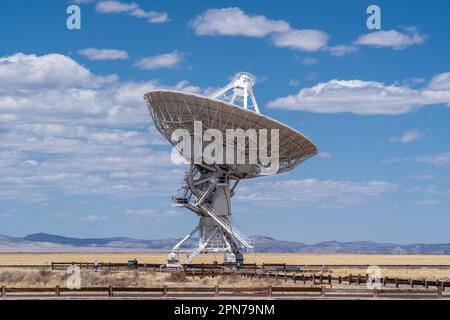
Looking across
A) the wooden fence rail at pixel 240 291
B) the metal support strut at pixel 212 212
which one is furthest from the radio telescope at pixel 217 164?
the wooden fence rail at pixel 240 291

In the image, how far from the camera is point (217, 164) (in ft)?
243

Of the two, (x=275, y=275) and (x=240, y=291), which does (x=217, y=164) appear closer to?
(x=275, y=275)

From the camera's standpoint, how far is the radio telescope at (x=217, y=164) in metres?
67.1

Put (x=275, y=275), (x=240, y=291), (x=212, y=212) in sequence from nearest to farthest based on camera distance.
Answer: (x=240, y=291)
(x=275, y=275)
(x=212, y=212)

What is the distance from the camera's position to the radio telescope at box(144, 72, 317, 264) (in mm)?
67062

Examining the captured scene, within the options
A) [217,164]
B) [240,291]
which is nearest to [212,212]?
[217,164]

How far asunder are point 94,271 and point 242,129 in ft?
57.8

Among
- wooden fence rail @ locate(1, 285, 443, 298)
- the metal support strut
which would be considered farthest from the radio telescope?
wooden fence rail @ locate(1, 285, 443, 298)

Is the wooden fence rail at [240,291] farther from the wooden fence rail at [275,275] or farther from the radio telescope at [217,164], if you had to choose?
the radio telescope at [217,164]
